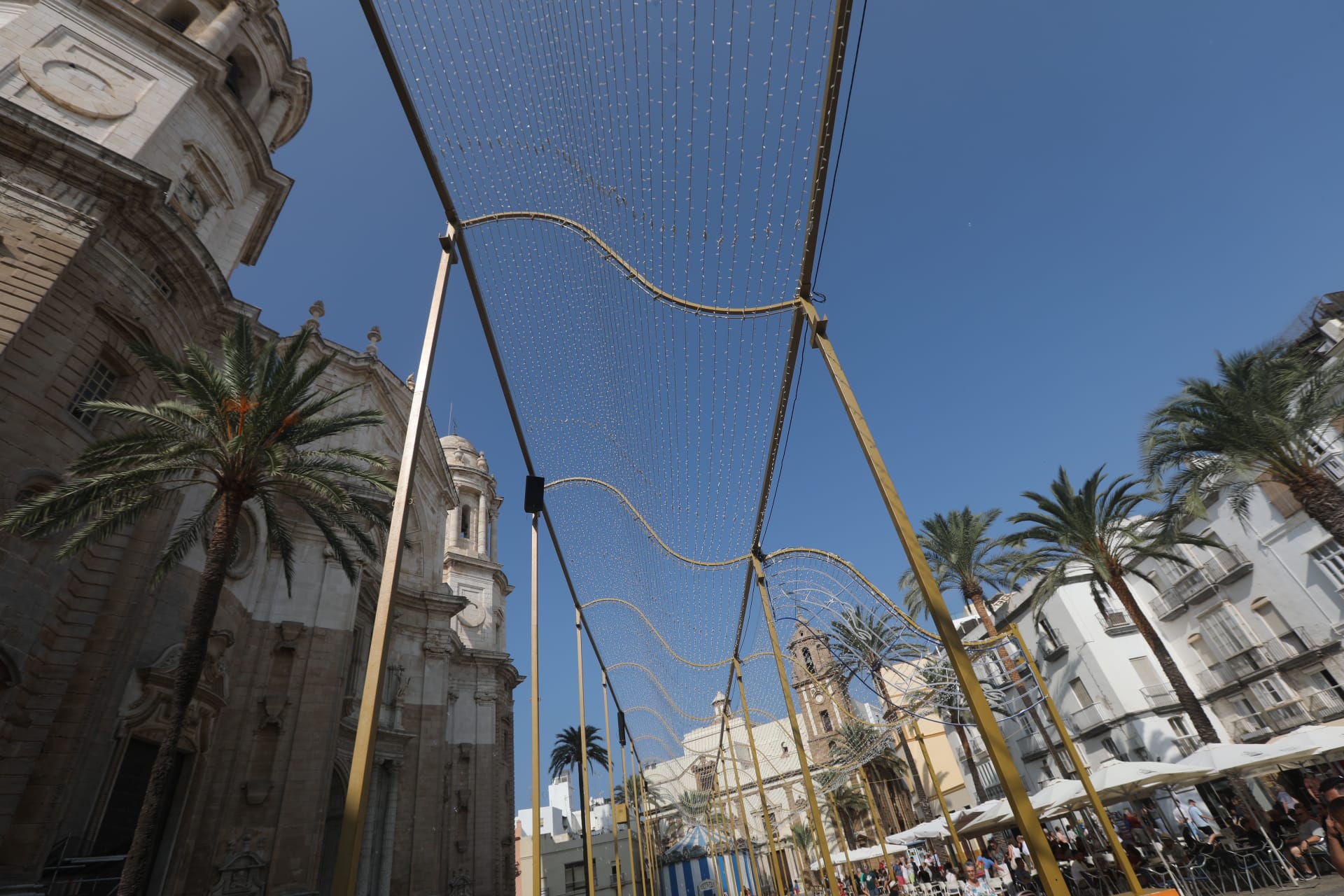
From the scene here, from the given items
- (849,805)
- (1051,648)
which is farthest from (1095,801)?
Answer: (849,805)

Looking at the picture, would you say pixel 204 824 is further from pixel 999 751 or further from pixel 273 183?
pixel 273 183

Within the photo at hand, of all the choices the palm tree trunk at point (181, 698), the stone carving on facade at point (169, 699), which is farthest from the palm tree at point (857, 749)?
the stone carving on facade at point (169, 699)

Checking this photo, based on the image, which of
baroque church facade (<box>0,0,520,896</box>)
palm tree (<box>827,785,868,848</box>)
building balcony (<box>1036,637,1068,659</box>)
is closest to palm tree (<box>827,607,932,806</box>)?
baroque church facade (<box>0,0,520,896</box>)

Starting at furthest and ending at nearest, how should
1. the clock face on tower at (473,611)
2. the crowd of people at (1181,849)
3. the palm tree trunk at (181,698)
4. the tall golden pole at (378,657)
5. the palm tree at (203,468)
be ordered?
the clock face on tower at (473,611) < the crowd of people at (1181,849) < the palm tree at (203,468) < the palm tree trunk at (181,698) < the tall golden pole at (378,657)

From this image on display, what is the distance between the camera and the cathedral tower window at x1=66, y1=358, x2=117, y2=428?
44.2ft

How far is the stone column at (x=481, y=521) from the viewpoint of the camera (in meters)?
38.2

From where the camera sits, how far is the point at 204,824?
15461mm

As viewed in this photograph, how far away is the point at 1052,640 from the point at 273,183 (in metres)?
40.9

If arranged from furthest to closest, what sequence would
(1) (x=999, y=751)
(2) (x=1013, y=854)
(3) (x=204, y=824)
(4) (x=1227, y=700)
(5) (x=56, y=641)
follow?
(4) (x=1227, y=700), (2) (x=1013, y=854), (3) (x=204, y=824), (5) (x=56, y=641), (1) (x=999, y=751)

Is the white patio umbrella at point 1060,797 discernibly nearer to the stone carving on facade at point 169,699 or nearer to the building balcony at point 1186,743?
the building balcony at point 1186,743

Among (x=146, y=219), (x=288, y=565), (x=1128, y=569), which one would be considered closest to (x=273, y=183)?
(x=146, y=219)

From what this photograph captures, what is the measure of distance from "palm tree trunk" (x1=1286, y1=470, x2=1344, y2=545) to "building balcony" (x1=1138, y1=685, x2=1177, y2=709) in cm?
1598

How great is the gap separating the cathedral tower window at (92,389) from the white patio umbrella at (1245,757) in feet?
82.1

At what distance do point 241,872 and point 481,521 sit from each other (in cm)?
2462
